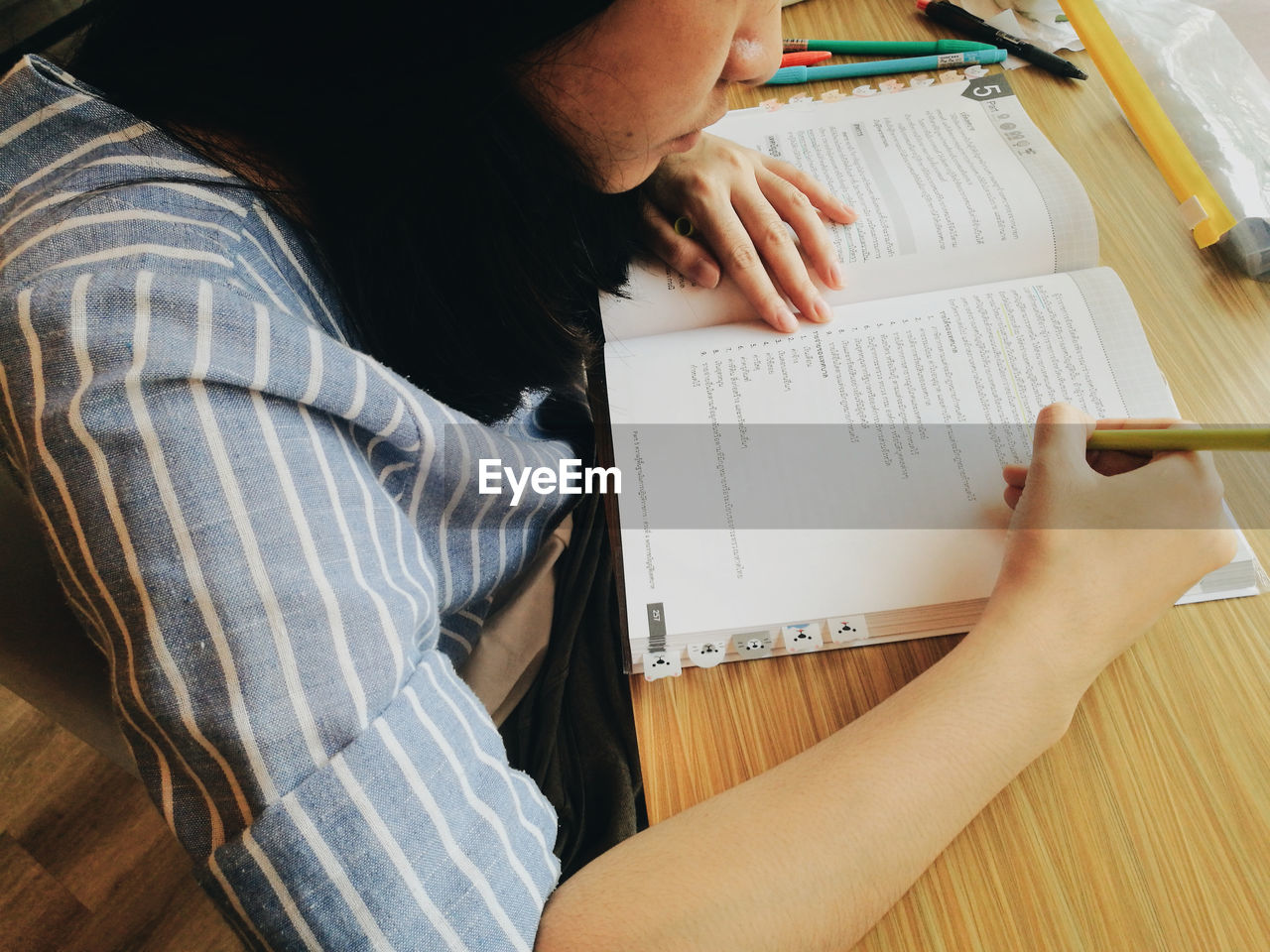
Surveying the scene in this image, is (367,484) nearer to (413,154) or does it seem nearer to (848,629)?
(413,154)

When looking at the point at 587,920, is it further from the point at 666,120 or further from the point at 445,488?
the point at 666,120

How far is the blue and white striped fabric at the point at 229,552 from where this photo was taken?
368 millimetres

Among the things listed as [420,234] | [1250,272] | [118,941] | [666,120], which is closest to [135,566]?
[420,234]

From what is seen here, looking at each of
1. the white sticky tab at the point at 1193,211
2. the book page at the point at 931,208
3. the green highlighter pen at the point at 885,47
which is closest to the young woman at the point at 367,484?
the book page at the point at 931,208

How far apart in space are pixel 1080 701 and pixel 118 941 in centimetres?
126

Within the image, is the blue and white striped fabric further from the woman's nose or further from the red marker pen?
the red marker pen

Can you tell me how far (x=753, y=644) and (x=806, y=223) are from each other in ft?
1.16

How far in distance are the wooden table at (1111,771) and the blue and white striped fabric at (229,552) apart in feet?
0.46

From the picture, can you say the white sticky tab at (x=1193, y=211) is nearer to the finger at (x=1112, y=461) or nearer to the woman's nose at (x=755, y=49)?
the finger at (x=1112, y=461)

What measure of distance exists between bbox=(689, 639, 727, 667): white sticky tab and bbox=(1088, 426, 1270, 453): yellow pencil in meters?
0.28

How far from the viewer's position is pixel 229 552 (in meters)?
0.37

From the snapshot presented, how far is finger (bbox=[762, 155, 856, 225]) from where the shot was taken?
2.17 feet

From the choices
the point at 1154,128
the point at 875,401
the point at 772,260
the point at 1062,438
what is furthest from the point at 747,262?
the point at 1154,128

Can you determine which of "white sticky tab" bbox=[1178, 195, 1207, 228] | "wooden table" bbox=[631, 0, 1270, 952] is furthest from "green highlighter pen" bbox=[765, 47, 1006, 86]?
"wooden table" bbox=[631, 0, 1270, 952]
